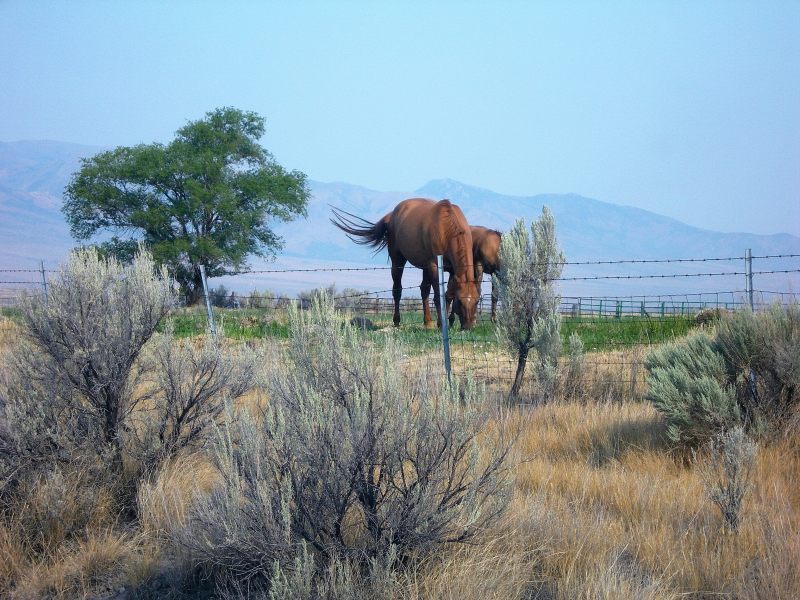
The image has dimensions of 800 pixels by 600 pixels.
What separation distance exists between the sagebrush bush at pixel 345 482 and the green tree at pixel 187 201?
87.2 feet

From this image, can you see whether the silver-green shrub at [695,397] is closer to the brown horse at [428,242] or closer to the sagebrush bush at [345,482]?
the sagebrush bush at [345,482]

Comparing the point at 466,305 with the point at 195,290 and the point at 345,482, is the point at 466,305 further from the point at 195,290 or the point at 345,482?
the point at 195,290

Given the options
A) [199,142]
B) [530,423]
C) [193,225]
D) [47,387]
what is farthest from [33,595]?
[199,142]

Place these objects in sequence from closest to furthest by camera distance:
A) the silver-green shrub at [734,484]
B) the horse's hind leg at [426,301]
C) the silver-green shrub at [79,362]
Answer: the silver-green shrub at [734,484] < the silver-green shrub at [79,362] < the horse's hind leg at [426,301]

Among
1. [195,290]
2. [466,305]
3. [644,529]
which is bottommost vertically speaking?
[644,529]

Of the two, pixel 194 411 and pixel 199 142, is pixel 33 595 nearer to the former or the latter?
pixel 194 411

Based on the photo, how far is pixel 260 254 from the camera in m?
34.0

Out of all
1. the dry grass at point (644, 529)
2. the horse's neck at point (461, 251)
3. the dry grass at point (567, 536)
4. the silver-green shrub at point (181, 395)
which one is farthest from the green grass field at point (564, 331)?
the dry grass at point (567, 536)

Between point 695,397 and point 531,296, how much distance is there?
284 cm

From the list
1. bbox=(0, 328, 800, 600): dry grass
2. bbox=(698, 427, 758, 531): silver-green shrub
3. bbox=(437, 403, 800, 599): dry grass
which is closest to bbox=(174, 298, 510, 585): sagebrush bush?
bbox=(0, 328, 800, 600): dry grass

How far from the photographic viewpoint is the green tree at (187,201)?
30.8 metres

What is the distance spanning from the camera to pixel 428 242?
16109 millimetres

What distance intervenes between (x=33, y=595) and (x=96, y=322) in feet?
7.23

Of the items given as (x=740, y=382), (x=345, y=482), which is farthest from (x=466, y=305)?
(x=345, y=482)
